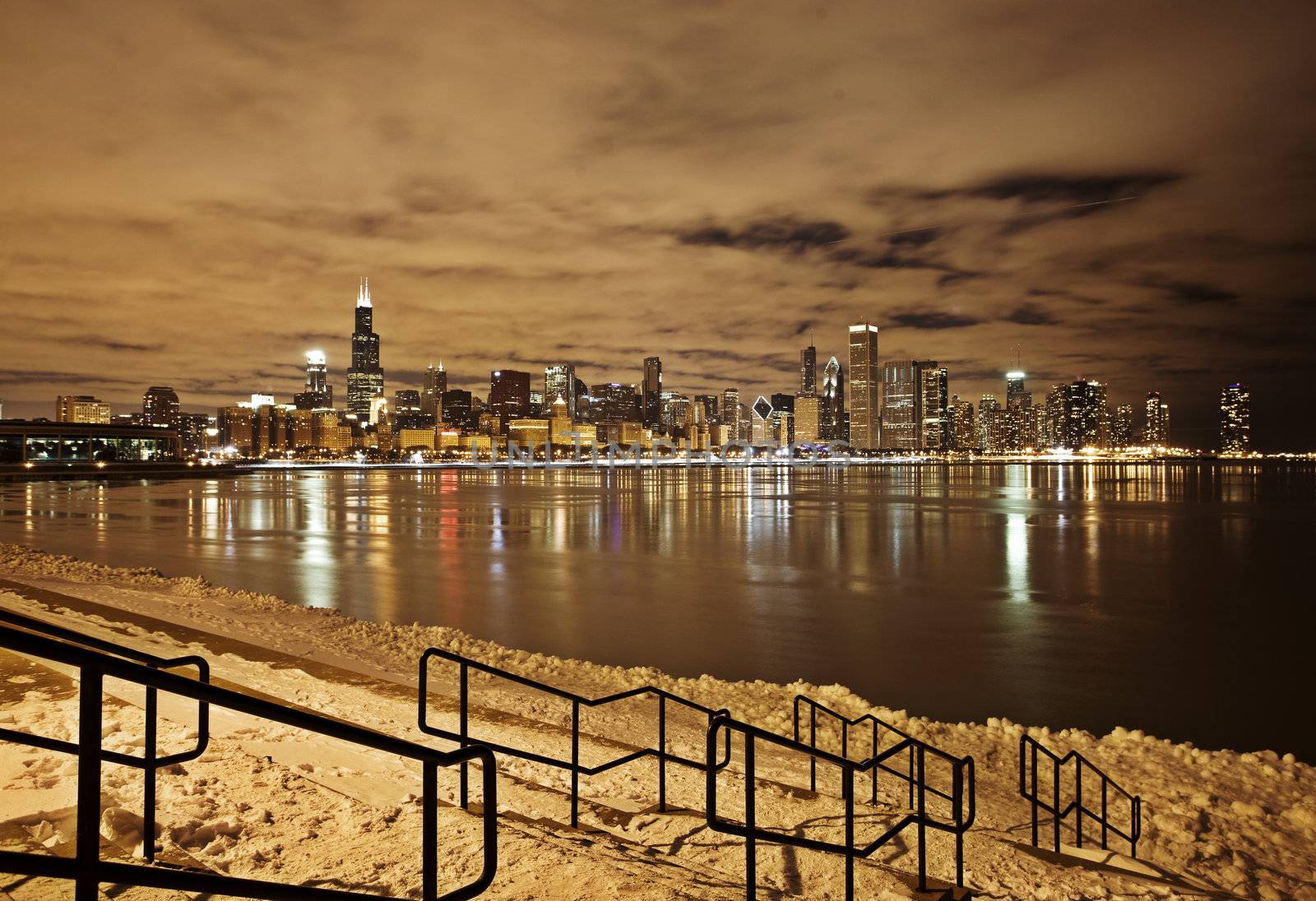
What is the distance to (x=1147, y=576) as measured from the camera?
104 feet

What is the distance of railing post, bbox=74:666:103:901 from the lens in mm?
2768

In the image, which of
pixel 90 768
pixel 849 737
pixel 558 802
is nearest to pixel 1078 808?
pixel 849 737

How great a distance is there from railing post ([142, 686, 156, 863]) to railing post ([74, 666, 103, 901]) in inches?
88.9

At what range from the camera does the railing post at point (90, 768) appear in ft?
9.08

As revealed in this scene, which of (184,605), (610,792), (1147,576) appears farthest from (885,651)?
(1147,576)

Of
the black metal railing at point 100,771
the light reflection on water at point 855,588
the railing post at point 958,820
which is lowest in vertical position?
the light reflection on water at point 855,588

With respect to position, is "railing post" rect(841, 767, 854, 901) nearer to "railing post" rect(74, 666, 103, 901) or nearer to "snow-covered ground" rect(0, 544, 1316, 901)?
"snow-covered ground" rect(0, 544, 1316, 901)

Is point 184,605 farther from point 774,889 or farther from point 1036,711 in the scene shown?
point 1036,711

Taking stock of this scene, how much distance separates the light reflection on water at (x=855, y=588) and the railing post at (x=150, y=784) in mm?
12526

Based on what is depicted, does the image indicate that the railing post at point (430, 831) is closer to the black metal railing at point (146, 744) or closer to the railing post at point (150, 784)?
the black metal railing at point (146, 744)

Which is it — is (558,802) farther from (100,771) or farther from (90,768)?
(100,771)

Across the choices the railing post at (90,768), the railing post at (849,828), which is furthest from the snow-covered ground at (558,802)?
the railing post at (90,768)

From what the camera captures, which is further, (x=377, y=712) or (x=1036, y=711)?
(x=1036, y=711)

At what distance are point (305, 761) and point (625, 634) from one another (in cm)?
1363
